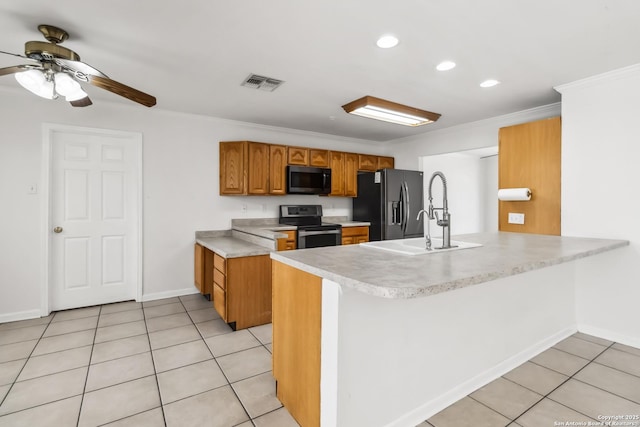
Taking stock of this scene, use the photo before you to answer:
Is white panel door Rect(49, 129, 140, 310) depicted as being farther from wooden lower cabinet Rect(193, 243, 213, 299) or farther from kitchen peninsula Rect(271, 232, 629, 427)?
kitchen peninsula Rect(271, 232, 629, 427)

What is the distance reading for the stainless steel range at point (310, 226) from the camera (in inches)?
166

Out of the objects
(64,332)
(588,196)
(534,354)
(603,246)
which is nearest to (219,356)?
(64,332)

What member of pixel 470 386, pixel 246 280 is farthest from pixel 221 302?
pixel 470 386

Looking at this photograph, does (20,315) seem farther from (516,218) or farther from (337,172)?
(516,218)

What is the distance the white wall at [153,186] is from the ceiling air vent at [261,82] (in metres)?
1.43

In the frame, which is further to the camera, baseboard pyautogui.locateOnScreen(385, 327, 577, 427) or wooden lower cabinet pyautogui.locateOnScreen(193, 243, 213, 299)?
wooden lower cabinet pyautogui.locateOnScreen(193, 243, 213, 299)

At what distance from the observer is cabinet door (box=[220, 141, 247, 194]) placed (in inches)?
166

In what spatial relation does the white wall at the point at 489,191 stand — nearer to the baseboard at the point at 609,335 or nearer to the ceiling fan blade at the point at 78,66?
the baseboard at the point at 609,335

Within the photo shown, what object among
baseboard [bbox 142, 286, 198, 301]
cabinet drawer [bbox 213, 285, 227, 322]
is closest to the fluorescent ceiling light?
cabinet drawer [bbox 213, 285, 227, 322]

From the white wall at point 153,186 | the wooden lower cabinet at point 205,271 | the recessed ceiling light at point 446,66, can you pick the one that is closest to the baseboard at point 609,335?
the recessed ceiling light at point 446,66

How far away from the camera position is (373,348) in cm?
152

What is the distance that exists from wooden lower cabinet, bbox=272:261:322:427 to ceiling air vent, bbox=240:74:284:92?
72.0 inches

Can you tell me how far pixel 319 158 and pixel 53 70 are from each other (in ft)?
10.8

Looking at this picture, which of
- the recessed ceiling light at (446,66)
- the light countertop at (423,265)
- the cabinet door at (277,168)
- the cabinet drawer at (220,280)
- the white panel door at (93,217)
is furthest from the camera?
the cabinet door at (277,168)
